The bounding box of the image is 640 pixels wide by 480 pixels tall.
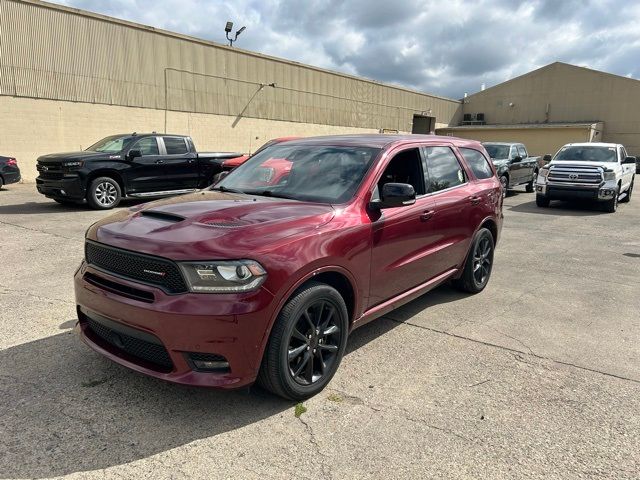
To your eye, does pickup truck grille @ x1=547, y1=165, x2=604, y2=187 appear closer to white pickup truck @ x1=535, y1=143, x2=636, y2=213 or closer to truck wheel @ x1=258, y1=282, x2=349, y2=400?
white pickup truck @ x1=535, y1=143, x2=636, y2=213

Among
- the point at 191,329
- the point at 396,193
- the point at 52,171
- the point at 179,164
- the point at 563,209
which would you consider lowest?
the point at 563,209

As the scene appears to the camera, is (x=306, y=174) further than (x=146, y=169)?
No

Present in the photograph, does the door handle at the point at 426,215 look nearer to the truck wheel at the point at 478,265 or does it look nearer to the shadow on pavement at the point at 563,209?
the truck wheel at the point at 478,265

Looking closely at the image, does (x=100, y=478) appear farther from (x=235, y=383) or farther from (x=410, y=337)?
(x=410, y=337)

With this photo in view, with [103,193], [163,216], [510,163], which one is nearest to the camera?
[163,216]

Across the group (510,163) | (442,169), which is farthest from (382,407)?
(510,163)

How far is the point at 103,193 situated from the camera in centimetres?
1120

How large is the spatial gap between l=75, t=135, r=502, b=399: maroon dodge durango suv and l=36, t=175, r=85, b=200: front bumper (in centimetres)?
766

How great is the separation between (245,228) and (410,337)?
2.09 meters

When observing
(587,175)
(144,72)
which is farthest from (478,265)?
(144,72)

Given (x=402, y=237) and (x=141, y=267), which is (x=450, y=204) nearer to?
(x=402, y=237)

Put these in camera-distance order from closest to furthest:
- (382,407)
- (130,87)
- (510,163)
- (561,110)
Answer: (382,407)
(510,163)
(130,87)
(561,110)

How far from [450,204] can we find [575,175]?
1020cm

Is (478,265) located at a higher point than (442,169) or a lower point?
lower
